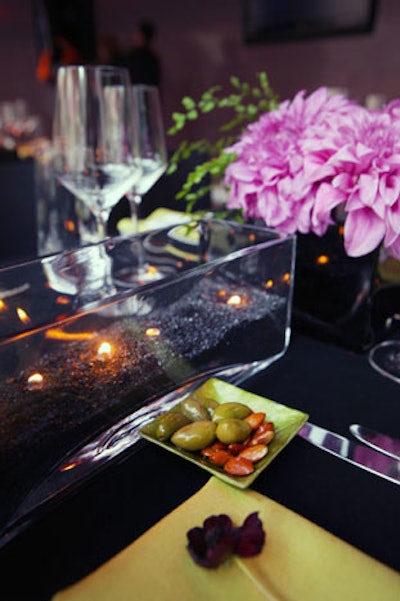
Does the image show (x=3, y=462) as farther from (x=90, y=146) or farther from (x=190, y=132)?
(x=190, y=132)

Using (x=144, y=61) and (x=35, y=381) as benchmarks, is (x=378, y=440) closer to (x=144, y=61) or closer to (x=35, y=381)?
(x=35, y=381)

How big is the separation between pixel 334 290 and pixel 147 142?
48 centimetres

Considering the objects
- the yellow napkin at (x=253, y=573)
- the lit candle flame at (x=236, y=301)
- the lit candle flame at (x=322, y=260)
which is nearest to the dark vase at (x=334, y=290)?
the lit candle flame at (x=322, y=260)

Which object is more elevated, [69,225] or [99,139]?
[99,139]

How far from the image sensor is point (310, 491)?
1.52ft

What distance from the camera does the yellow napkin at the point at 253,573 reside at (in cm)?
35

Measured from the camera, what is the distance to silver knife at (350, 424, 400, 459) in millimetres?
512

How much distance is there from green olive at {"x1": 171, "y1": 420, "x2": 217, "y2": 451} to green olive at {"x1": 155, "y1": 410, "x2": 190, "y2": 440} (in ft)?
0.04

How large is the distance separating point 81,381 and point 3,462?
0.09 meters

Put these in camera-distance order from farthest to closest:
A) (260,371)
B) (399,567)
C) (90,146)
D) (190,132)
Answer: (190,132)
(90,146)
(260,371)
(399,567)

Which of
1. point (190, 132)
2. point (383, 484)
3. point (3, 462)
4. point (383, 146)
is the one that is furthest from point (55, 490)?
point (190, 132)

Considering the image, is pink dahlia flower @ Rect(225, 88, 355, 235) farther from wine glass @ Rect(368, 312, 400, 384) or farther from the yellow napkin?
the yellow napkin

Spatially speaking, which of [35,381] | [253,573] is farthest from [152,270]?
[253,573]

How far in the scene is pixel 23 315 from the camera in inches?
22.6
